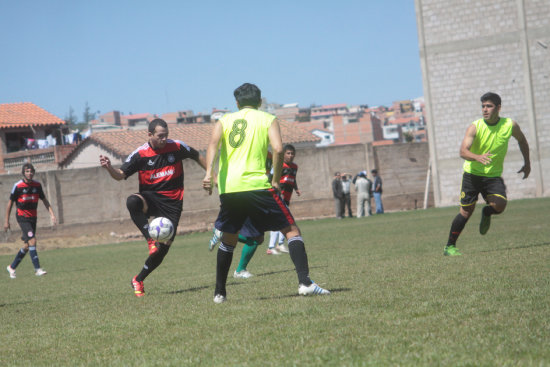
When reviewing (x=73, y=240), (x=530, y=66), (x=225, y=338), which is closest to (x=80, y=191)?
(x=73, y=240)

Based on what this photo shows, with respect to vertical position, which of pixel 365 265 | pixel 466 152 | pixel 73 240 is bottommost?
pixel 73 240

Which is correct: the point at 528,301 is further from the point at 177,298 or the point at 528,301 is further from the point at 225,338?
the point at 177,298

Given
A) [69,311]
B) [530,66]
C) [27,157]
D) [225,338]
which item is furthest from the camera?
[27,157]

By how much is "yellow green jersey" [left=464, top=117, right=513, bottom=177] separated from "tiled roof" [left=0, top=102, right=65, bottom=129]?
52.9 metres

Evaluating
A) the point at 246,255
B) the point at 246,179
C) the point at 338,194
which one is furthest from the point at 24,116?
the point at 246,179

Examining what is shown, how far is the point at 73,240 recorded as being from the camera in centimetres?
2895

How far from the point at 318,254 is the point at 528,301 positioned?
7587 millimetres

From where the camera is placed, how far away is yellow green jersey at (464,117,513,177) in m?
9.55

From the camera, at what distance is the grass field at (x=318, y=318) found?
4.24 metres

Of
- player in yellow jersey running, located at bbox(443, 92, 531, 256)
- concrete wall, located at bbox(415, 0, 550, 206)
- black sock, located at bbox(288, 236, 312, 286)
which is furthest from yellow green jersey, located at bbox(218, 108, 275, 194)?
concrete wall, located at bbox(415, 0, 550, 206)

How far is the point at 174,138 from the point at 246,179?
4424 cm

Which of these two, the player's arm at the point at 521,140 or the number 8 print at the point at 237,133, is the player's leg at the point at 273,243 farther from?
the number 8 print at the point at 237,133

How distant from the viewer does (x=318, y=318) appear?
17.8ft

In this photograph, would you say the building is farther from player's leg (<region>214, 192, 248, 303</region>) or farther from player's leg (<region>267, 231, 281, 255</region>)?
player's leg (<region>214, 192, 248, 303</region>)
